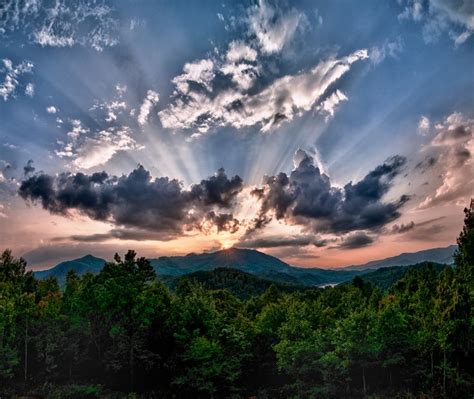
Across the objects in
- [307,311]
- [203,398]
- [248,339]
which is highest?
[307,311]

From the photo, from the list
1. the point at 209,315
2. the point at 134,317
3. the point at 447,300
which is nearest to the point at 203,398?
the point at 209,315

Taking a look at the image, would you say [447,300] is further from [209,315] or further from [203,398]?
[203,398]

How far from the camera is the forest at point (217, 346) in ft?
107

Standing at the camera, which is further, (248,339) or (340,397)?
(248,339)

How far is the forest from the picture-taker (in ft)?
107

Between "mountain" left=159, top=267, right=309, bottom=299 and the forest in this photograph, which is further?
"mountain" left=159, top=267, right=309, bottom=299

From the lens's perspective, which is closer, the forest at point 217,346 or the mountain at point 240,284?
the forest at point 217,346

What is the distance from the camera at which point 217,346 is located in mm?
36000

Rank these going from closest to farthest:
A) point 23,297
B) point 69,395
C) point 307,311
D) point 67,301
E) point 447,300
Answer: point 447,300 → point 69,395 → point 23,297 → point 307,311 → point 67,301

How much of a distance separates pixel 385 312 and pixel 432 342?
4.73 metres

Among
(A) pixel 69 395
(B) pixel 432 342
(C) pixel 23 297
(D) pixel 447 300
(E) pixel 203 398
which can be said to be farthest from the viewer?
(C) pixel 23 297

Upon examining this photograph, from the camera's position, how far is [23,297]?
4091 centimetres

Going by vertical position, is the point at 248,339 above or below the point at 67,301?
below

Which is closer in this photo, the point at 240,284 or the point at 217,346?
the point at 217,346
